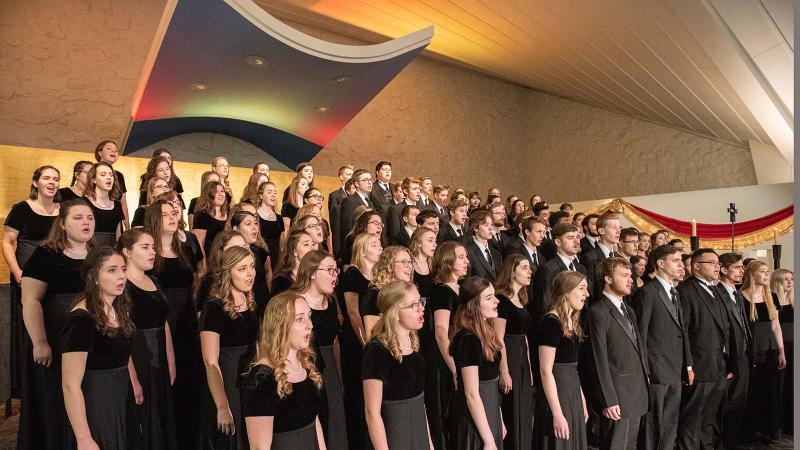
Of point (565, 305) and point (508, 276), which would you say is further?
point (508, 276)

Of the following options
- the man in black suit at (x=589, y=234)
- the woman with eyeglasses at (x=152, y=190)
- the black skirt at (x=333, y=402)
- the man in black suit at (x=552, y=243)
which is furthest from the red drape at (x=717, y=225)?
the woman with eyeglasses at (x=152, y=190)

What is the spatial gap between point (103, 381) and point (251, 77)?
19.2ft

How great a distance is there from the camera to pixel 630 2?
7.48m

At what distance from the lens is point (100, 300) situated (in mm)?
3002

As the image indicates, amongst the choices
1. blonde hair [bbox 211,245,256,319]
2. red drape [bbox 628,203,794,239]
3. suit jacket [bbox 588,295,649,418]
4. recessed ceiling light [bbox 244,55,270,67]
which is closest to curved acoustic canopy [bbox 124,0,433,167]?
→ recessed ceiling light [bbox 244,55,270,67]

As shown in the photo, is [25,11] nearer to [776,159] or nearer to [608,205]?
Answer: [608,205]

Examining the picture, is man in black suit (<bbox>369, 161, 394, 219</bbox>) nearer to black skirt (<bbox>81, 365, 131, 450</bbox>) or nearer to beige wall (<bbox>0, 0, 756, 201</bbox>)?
black skirt (<bbox>81, 365, 131, 450</bbox>)

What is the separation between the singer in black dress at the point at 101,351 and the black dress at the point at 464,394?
1.77 metres

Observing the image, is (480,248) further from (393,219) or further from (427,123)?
(427,123)

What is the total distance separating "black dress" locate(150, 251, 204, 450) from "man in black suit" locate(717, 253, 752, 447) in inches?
168

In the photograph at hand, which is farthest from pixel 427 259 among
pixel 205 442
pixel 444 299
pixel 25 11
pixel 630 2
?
pixel 25 11

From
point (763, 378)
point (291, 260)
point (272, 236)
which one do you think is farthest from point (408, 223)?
point (763, 378)

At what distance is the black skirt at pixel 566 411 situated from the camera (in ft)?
13.0

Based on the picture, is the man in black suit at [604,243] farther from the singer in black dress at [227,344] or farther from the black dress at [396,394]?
the singer in black dress at [227,344]
